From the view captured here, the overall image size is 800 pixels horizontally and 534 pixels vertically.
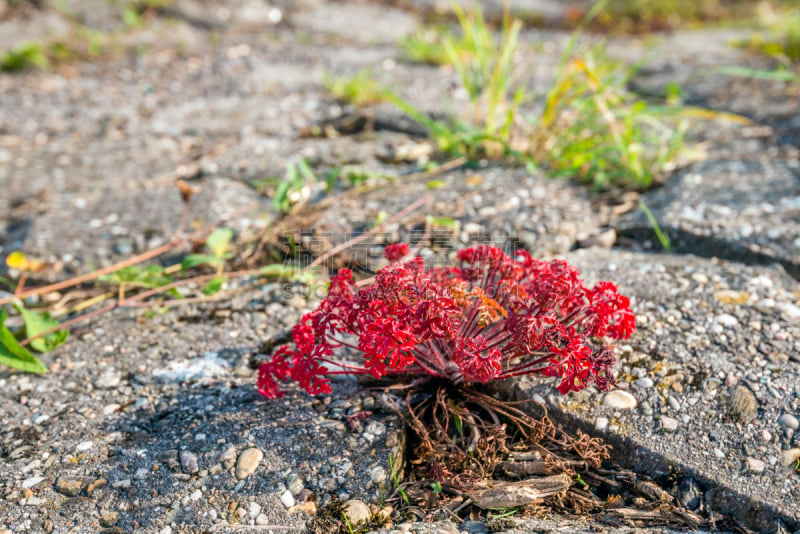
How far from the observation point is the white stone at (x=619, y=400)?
174 centimetres

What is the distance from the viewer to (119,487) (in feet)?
5.16

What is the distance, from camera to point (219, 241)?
2465 mm

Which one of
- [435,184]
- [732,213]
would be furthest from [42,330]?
[732,213]

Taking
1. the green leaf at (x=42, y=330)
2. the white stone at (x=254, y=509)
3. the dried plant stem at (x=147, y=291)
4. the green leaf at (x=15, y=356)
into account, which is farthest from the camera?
the dried plant stem at (x=147, y=291)

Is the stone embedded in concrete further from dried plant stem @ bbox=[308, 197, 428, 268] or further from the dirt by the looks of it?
dried plant stem @ bbox=[308, 197, 428, 268]

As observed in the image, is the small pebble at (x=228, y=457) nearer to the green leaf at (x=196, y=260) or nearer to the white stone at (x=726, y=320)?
the green leaf at (x=196, y=260)

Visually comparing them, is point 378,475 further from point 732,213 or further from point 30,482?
point 732,213

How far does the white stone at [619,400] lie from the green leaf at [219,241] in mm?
1501

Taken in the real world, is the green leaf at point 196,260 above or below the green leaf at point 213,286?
above

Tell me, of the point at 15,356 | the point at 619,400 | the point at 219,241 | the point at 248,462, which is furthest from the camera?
the point at 219,241

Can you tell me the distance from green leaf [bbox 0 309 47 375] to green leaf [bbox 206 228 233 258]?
0.73 metres

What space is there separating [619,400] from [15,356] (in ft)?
6.12

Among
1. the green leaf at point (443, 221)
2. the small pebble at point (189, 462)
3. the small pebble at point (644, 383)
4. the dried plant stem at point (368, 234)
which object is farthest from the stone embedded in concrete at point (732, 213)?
the small pebble at point (189, 462)

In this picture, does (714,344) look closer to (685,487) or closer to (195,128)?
(685,487)
